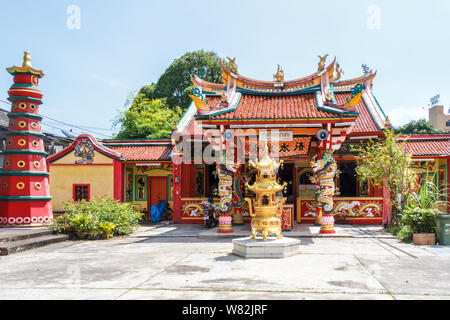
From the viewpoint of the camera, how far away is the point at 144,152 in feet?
61.3

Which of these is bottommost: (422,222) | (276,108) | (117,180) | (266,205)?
(422,222)

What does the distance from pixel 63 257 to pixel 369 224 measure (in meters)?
11.8

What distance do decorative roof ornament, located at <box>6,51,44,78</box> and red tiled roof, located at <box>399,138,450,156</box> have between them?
51.5 feet

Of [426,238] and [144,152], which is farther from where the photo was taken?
[144,152]

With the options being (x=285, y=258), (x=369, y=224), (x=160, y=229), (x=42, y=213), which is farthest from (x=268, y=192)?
(x=42, y=213)

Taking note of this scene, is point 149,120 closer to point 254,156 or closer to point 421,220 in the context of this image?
point 254,156

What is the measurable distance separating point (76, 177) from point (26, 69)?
5.28 m

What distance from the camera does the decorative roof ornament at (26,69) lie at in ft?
48.4

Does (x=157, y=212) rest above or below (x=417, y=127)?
below

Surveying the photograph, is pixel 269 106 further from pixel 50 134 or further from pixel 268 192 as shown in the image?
pixel 50 134

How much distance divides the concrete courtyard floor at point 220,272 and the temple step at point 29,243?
0.29 m

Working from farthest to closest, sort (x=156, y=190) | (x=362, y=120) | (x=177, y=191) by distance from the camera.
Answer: (x=156, y=190) → (x=362, y=120) → (x=177, y=191)

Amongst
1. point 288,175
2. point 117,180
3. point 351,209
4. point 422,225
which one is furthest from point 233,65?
point 422,225

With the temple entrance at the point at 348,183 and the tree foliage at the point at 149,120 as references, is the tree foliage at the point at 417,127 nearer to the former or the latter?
the temple entrance at the point at 348,183
